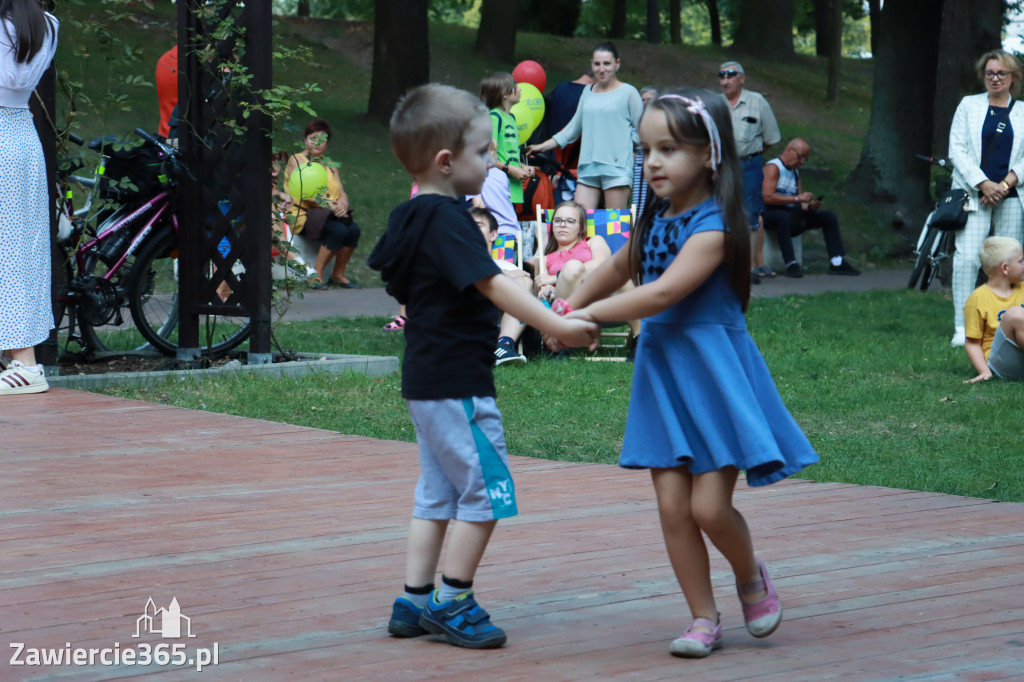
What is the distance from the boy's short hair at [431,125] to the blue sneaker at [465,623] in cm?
111

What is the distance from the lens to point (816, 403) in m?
7.71

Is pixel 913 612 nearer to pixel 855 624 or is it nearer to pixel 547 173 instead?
pixel 855 624

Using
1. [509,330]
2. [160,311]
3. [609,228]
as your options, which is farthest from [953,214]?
[160,311]

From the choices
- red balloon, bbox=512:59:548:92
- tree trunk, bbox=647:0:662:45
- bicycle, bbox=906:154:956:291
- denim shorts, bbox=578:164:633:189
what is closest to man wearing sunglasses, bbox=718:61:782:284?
bicycle, bbox=906:154:956:291

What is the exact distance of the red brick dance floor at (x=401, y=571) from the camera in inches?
130

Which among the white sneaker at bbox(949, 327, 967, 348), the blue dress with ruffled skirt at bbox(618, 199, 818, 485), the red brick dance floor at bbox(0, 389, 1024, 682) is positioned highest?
the blue dress with ruffled skirt at bbox(618, 199, 818, 485)

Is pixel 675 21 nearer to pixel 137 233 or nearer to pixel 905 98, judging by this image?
pixel 905 98

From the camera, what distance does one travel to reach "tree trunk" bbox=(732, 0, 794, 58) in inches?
1437

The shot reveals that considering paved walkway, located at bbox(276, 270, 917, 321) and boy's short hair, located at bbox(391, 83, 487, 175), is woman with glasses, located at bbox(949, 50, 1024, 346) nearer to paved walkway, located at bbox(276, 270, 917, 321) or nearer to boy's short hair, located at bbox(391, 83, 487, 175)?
paved walkway, located at bbox(276, 270, 917, 321)

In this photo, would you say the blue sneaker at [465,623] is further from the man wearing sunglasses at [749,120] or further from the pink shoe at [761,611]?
the man wearing sunglasses at [749,120]

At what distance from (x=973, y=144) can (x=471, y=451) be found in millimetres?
7674

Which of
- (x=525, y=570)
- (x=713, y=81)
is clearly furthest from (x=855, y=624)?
(x=713, y=81)

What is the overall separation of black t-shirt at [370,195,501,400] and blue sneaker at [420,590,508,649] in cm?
53

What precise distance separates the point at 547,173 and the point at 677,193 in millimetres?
9444
